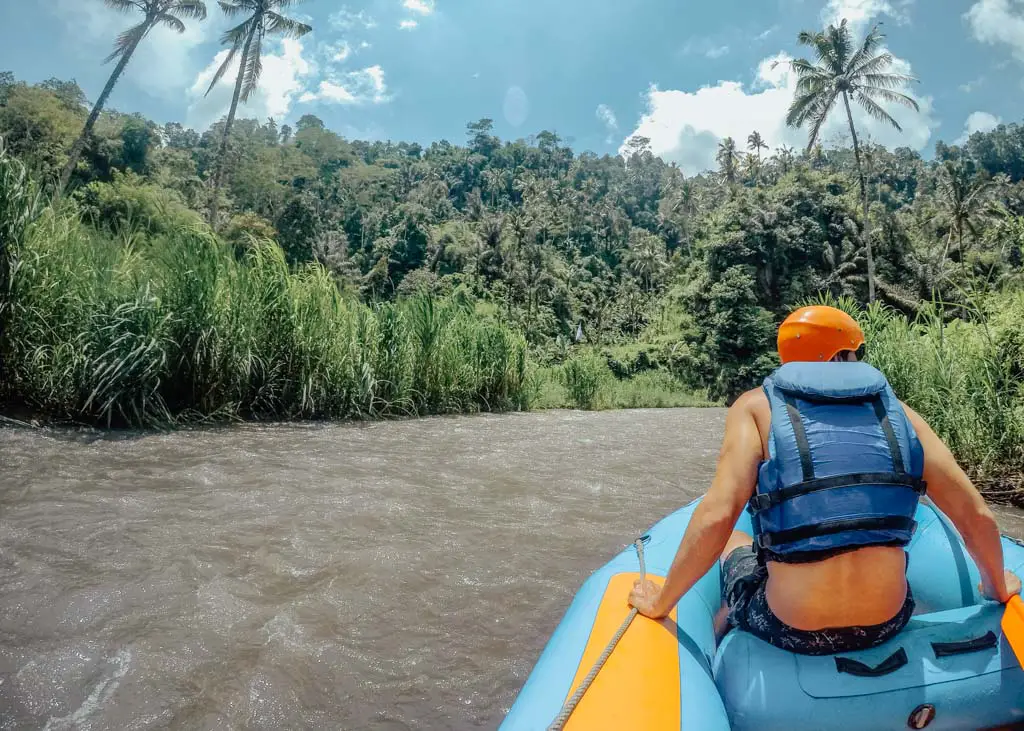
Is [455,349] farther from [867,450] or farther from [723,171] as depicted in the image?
[723,171]

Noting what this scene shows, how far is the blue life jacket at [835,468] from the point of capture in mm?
1522

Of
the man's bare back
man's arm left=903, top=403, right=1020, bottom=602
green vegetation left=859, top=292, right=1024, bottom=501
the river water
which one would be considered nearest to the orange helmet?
man's arm left=903, top=403, right=1020, bottom=602

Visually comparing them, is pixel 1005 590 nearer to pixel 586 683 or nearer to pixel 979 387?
pixel 586 683

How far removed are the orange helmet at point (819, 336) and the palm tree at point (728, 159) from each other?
51437mm

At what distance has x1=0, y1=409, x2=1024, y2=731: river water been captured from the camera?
1929 millimetres

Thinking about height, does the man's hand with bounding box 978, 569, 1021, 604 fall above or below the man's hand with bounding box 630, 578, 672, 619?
above

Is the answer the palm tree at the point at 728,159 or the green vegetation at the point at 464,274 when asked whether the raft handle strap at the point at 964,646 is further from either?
the palm tree at the point at 728,159

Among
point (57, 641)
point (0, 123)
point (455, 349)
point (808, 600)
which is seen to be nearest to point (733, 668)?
point (808, 600)

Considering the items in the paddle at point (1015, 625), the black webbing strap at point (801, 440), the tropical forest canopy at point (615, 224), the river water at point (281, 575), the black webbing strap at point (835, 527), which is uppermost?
the tropical forest canopy at point (615, 224)

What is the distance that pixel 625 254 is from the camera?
2328 inches

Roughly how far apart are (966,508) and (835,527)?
44cm

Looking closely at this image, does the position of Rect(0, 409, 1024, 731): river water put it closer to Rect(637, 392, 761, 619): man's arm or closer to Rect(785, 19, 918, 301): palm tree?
Rect(637, 392, 761, 619): man's arm

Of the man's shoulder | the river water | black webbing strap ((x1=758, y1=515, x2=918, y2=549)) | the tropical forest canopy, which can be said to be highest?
the tropical forest canopy

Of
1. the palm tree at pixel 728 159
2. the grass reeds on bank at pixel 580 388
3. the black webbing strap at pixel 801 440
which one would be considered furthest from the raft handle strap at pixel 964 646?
the palm tree at pixel 728 159
